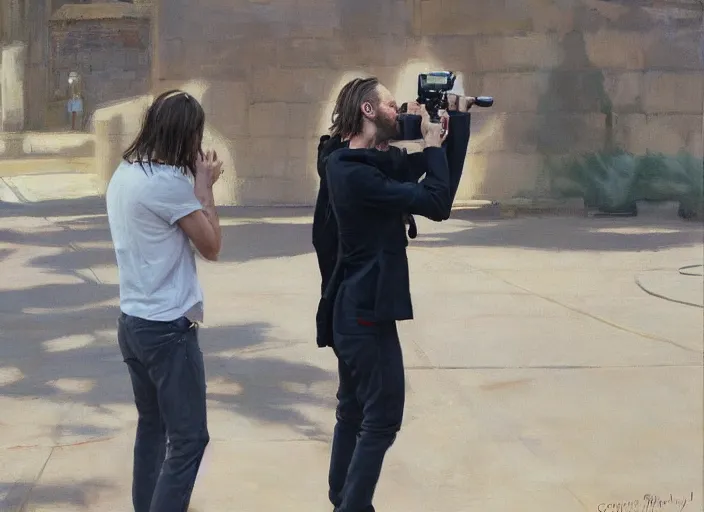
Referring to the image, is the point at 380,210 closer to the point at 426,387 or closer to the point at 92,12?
the point at 426,387

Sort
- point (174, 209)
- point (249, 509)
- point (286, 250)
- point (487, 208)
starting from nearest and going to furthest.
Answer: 1. point (174, 209)
2. point (249, 509)
3. point (286, 250)
4. point (487, 208)

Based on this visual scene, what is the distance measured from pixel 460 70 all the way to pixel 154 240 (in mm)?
13107

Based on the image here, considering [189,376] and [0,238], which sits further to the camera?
[0,238]

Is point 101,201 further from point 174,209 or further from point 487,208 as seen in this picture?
point 174,209

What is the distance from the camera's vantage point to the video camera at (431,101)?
420cm

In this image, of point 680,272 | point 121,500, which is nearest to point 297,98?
point 680,272

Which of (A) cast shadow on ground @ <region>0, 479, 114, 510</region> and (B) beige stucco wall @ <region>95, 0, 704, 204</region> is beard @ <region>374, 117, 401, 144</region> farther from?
(B) beige stucco wall @ <region>95, 0, 704, 204</region>

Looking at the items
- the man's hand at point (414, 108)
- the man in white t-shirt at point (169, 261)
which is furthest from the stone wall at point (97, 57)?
the man in white t-shirt at point (169, 261)

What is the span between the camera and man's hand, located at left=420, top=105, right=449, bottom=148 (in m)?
4.16

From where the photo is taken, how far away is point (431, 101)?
13.9 feet

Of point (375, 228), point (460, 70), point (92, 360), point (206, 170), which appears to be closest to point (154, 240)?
point (206, 170)

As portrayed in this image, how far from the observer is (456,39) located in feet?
54.4

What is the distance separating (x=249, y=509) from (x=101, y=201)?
1234 centimetres

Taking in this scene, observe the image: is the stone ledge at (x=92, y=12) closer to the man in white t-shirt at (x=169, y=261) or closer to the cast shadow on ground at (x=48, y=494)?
the cast shadow on ground at (x=48, y=494)
